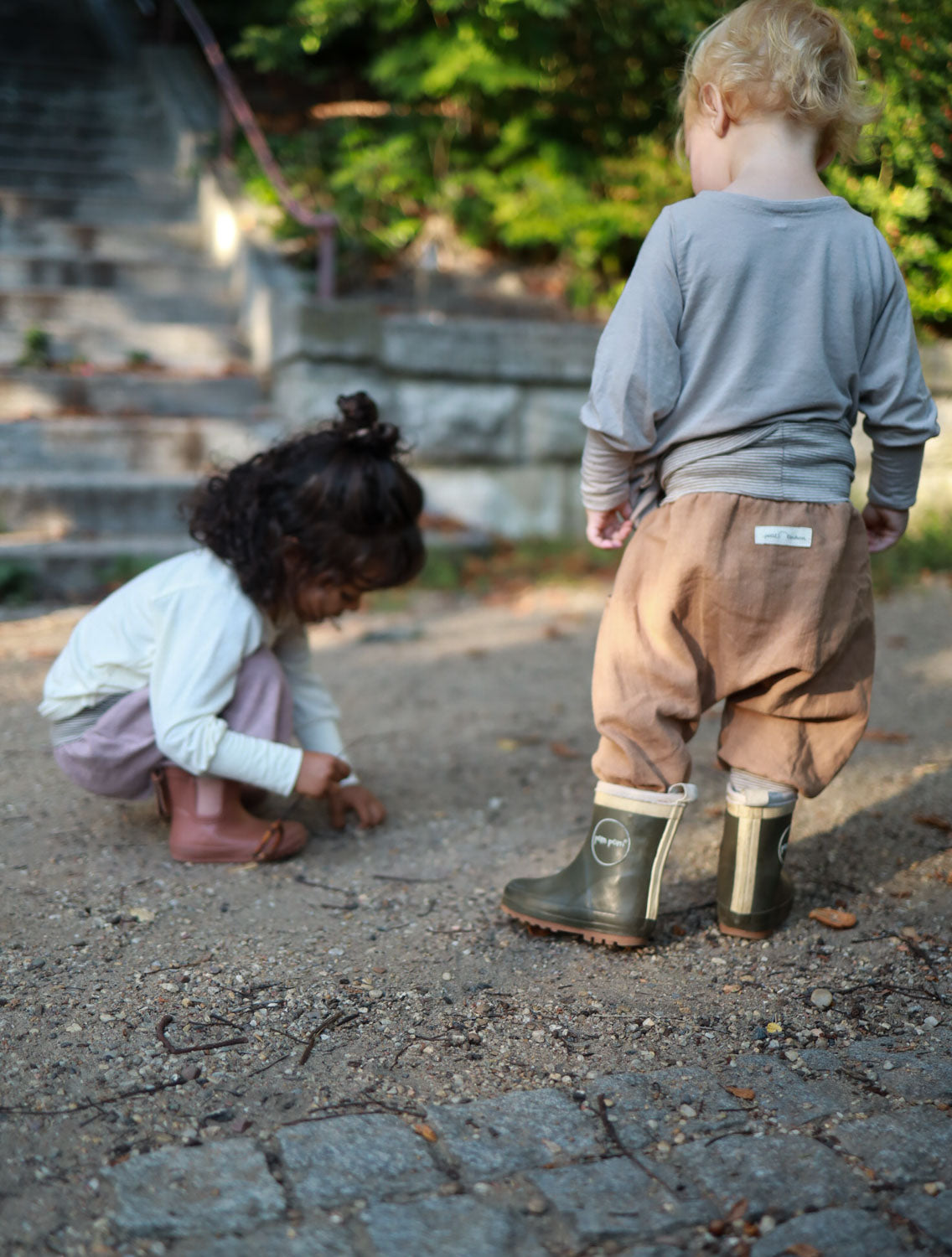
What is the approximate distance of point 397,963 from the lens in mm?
1945

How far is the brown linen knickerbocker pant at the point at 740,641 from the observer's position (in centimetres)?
188

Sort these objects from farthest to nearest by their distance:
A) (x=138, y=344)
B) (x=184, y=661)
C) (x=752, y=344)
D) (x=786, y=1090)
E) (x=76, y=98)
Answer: (x=76, y=98), (x=138, y=344), (x=184, y=661), (x=752, y=344), (x=786, y=1090)

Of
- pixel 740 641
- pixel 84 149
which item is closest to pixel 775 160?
pixel 740 641

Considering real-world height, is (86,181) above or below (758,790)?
above

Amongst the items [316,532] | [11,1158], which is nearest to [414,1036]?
[11,1158]

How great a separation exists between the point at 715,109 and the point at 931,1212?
173 centimetres

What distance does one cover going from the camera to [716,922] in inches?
84.2

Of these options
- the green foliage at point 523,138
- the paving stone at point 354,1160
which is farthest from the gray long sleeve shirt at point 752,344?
the green foliage at point 523,138

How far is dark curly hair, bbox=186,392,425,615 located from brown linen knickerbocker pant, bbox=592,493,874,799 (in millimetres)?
549

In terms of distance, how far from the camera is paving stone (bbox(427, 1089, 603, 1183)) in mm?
1406

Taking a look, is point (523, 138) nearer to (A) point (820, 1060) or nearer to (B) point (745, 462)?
(B) point (745, 462)

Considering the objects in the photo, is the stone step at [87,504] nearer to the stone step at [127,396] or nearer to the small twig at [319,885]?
the stone step at [127,396]

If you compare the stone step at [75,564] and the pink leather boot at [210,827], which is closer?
the pink leather boot at [210,827]

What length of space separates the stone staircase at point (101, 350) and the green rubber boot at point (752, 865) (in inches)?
105
